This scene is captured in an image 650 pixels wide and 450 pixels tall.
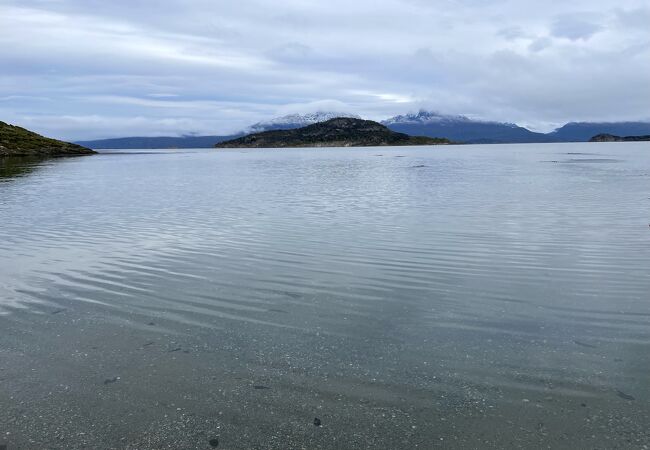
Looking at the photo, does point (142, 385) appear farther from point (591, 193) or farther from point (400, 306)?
point (591, 193)

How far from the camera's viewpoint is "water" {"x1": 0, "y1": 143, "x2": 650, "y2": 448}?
877 centimetres

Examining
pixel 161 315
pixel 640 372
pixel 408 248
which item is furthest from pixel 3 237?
pixel 640 372

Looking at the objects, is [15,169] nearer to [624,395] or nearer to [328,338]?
[328,338]

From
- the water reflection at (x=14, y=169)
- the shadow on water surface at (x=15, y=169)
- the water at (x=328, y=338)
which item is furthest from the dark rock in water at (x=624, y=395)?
the water reflection at (x=14, y=169)

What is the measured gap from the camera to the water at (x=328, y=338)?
28.8ft

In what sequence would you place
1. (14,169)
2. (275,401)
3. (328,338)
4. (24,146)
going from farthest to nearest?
(24,146) < (14,169) < (328,338) < (275,401)

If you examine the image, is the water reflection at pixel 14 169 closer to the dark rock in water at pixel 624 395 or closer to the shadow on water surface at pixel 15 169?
the shadow on water surface at pixel 15 169

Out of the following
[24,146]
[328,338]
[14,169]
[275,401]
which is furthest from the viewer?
[24,146]

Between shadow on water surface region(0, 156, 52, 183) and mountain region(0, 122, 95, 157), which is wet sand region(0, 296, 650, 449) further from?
mountain region(0, 122, 95, 157)

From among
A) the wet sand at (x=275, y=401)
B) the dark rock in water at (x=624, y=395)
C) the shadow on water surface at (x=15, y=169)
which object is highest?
the shadow on water surface at (x=15, y=169)

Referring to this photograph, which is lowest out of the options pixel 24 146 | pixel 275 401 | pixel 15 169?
pixel 275 401

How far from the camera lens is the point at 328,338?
41.7 feet

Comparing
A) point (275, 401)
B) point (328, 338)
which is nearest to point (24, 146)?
point (328, 338)

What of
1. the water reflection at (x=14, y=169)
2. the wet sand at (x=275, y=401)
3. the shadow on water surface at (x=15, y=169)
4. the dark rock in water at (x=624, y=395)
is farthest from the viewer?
the water reflection at (x=14, y=169)
